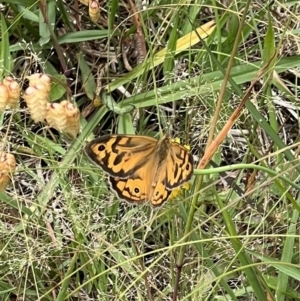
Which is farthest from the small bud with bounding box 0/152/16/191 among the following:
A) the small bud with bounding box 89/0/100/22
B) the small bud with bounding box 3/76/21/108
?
the small bud with bounding box 89/0/100/22

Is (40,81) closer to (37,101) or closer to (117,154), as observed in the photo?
(37,101)

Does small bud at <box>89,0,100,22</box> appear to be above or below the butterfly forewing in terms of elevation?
above

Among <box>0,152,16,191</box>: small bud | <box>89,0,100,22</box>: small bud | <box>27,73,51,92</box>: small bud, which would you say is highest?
<box>27,73,51,92</box>: small bud

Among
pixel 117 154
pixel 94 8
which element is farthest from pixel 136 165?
pixel 94 8

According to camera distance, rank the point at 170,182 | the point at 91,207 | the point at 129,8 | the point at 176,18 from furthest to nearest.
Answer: the point at 129,8 → the point at 176,18 → the point at 91,207 → the point at 170,182

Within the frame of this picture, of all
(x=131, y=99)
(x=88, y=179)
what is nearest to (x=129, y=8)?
(x=131, y=99)

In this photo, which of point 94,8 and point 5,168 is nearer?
point 5,168

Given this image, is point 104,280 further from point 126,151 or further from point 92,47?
point 92,47

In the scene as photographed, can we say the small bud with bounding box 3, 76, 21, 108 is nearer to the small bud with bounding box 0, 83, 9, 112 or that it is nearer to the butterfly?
the small bud with bounding box 0, 83, 9, 112
